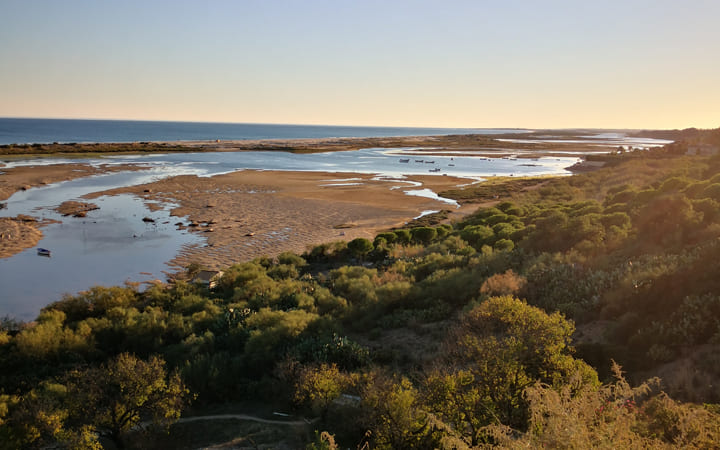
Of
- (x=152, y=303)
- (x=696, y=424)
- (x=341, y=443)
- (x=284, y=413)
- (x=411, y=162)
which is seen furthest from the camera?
(x=411, y=162)

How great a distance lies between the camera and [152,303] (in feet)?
50.4

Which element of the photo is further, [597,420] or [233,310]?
[233,310]

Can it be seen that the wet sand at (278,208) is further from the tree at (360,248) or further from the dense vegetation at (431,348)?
the dense vegetation at (431,348)

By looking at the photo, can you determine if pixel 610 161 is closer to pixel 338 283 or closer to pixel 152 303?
pixel 338 283

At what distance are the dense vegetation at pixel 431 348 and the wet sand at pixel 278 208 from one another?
659 cm

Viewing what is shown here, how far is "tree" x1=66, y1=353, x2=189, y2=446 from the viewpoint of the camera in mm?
7887

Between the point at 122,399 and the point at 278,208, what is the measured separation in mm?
28427

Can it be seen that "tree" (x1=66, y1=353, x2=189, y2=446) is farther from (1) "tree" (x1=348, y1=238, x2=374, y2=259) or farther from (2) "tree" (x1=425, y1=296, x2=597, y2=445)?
(1) "tree" (x1=348, y1=238, x2=374, y2=259)

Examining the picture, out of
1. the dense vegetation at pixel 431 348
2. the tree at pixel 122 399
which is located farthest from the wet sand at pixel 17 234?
the tree at pixel 122 399

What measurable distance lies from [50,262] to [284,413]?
19.2m

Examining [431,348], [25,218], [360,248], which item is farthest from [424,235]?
[25,218]

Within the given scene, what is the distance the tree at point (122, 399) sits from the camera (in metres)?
7.89

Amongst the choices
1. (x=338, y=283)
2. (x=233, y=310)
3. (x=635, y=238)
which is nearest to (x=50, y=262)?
(x=233, y=310)

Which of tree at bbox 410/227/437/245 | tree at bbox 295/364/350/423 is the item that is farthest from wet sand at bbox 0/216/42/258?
tree at bbox 295/364/350/423
